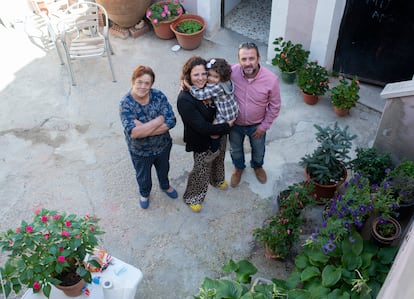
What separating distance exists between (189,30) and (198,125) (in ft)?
12.5

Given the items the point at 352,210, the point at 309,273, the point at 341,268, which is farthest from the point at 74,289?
the point at 352,210

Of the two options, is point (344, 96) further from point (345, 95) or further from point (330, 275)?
point (330, 275)

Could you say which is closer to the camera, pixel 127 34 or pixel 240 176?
pixel 240 176

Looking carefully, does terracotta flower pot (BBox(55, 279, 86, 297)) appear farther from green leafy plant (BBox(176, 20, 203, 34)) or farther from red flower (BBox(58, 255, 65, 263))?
green leafy plant (BBox(176, 20, 203, 34))

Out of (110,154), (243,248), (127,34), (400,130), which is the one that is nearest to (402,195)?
(400,130)

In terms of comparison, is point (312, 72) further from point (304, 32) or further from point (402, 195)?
point (402, 195)

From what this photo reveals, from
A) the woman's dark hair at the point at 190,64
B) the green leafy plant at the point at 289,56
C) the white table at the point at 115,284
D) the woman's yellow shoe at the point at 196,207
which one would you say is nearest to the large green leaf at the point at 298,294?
the white table at the point at 115,284

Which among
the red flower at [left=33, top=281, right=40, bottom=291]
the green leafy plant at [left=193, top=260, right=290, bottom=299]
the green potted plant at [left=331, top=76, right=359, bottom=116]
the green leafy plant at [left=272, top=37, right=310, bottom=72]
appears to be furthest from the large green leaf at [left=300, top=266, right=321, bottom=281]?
the green leafy plant at [left=272, top=37, right=310, bottom=72]

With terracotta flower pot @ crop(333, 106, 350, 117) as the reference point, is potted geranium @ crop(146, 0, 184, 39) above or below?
above

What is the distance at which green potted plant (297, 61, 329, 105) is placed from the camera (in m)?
5.79

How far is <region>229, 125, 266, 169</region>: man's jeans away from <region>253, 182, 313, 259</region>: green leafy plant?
68cm

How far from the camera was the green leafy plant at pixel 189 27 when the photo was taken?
23.2 feet

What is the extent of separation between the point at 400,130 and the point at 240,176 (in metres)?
1.76

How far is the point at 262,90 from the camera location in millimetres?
3969
